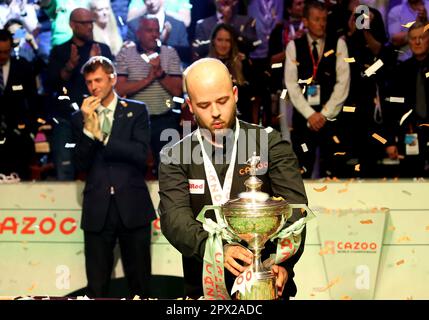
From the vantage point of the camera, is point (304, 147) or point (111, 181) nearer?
point (111, 181)

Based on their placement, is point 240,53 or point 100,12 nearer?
point 240,53

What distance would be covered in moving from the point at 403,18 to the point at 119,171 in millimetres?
2289

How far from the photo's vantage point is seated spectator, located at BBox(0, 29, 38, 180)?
683 centimetres

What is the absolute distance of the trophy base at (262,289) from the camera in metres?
2.89

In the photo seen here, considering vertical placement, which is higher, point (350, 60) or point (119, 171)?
point (350, 60)

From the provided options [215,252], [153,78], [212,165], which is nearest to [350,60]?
[153,78]

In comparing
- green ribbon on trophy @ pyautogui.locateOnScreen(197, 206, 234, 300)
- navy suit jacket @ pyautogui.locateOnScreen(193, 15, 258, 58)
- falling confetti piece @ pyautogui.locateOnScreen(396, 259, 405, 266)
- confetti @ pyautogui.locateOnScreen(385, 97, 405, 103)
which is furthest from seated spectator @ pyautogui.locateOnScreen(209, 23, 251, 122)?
green ribbon on trophy @ pyautogui.locateOnScreen(197, 206, 234, 300)

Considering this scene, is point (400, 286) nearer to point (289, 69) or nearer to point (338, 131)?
point (338, 131)

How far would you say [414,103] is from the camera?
20.6 feet

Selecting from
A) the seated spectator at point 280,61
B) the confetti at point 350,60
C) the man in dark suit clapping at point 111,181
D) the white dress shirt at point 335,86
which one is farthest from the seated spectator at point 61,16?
the confetti at point 350,60

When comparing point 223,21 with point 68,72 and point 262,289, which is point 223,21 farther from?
point 262,289

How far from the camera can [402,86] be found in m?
6.29
